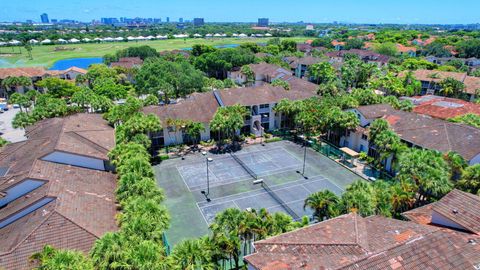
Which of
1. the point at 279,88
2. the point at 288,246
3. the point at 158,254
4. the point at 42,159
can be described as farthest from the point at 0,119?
the point at 288,246

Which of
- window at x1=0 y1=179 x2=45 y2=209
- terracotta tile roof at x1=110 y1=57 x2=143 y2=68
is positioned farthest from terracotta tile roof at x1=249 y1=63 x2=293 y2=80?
window at x1=0 y1=179 x2=45 y2=209

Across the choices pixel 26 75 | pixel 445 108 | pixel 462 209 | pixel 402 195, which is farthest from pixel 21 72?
pixel 445 108

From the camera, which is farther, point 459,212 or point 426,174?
point 426,174

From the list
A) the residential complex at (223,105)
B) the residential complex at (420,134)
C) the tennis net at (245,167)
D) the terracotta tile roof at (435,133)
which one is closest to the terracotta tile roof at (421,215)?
the residential complex at (420,134)

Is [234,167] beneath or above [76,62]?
beneath

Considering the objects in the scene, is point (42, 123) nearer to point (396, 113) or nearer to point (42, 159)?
point (42, 159)

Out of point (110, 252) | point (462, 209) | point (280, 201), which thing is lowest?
point (280, 201)

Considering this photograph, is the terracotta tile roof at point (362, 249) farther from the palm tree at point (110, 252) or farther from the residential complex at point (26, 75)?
the residential complex at point (26, 75)

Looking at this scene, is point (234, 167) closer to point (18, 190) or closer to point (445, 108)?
point (18, 190)
